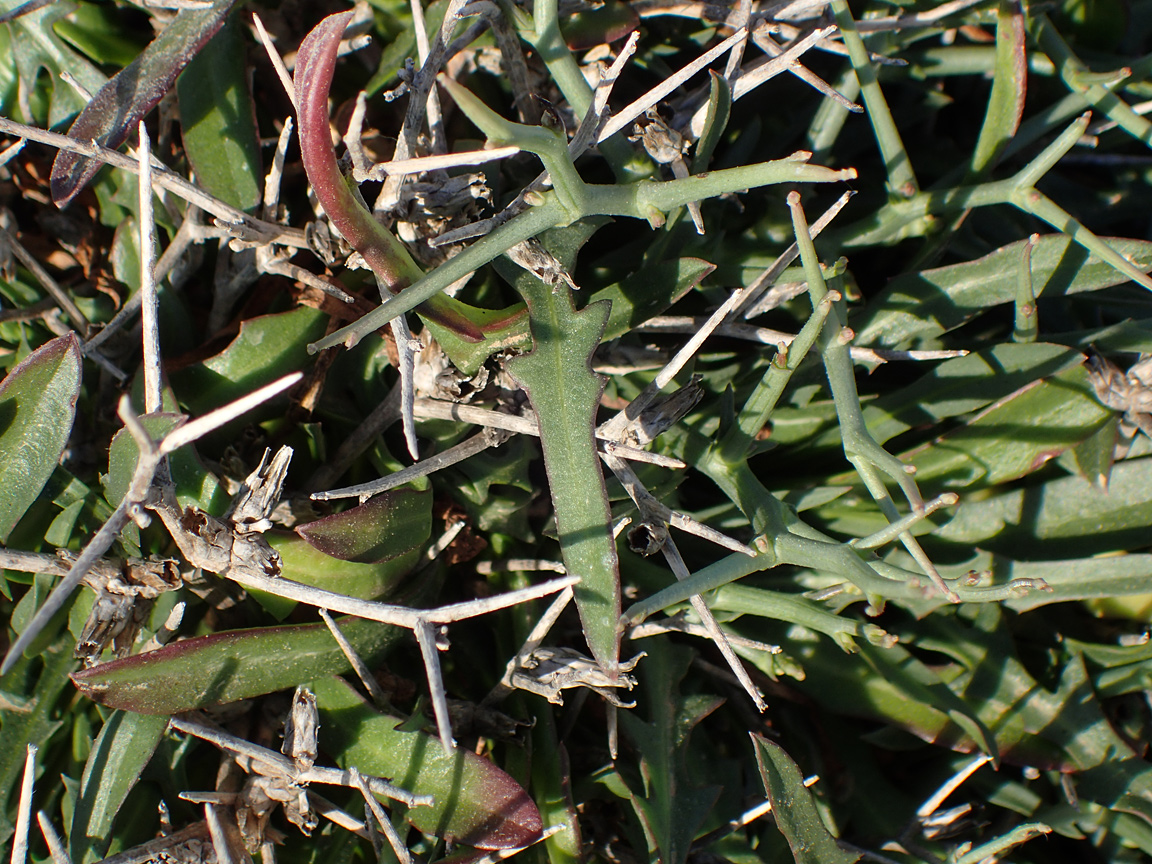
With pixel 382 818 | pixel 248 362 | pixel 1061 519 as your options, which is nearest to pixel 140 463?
pixel 248 362

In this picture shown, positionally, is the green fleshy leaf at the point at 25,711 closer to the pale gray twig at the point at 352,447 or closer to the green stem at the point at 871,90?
the pale gray twig at the point at 352,447

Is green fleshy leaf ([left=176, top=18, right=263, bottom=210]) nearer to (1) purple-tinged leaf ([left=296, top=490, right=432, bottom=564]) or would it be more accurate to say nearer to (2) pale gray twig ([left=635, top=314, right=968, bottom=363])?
(1) purple-tinged leaf ([left=296, top=490, right=432, bottom=564])

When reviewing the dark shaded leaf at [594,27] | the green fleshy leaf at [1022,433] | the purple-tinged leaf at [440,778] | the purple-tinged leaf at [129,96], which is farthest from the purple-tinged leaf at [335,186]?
the green fleshy leaf at [1022,433]

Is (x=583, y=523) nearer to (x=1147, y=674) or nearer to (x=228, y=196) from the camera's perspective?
(x=228, y=196)

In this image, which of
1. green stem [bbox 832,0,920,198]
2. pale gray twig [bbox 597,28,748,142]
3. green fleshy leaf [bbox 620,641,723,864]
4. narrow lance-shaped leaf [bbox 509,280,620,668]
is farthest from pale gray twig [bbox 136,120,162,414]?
green stem [bbox 832,0,920,198]

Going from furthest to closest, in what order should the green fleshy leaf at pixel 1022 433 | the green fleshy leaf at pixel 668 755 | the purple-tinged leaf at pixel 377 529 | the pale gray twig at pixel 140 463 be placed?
1. the green fleshy leaf at pixel 1022 433
2. the green fleshy leaf at pixel 668 755
3. the purple-tinged leaf at pixel 377 529
4. the pale gray twig at pixel 140 463

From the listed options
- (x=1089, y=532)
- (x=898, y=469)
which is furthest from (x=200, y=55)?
(x=1089, y=532)
